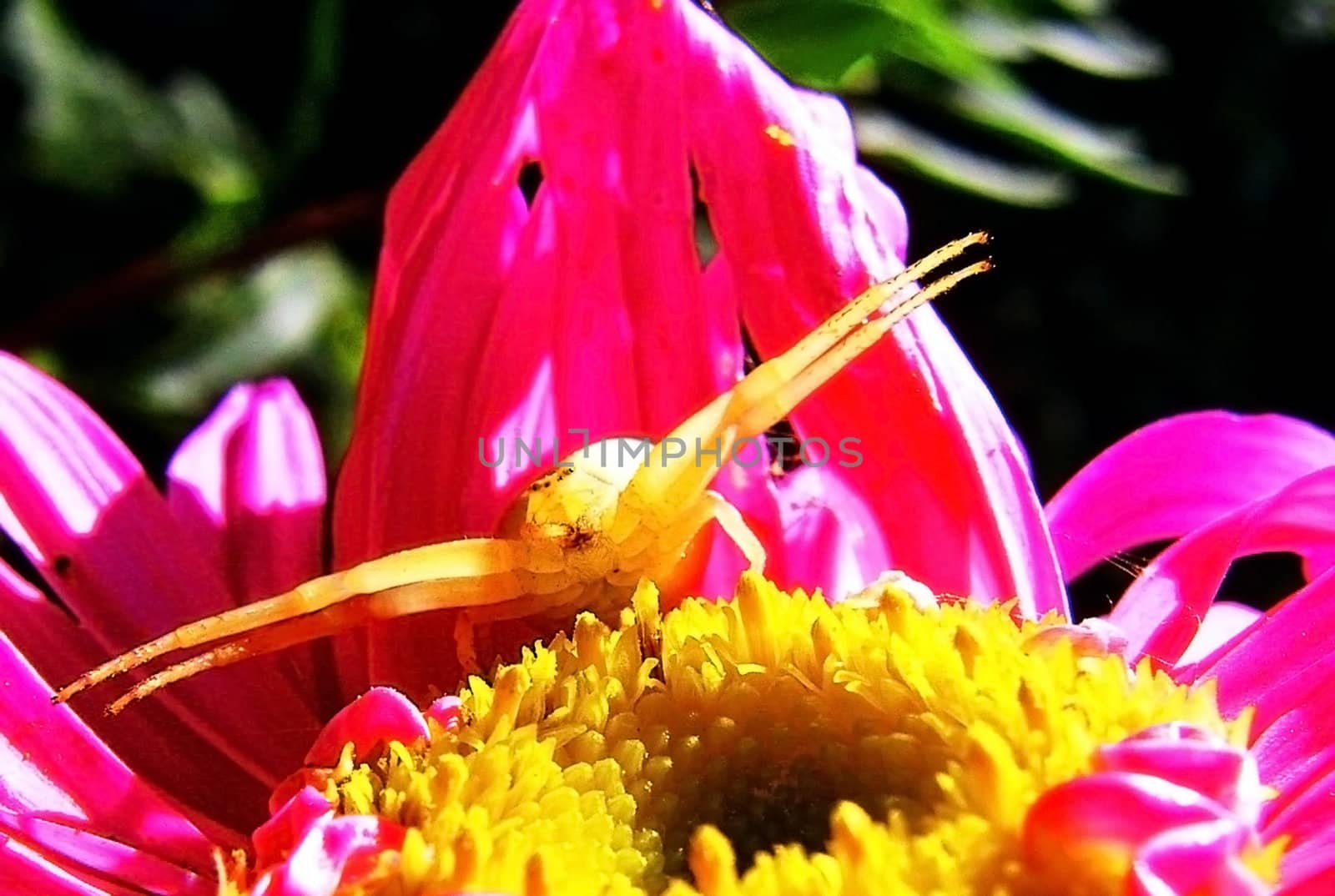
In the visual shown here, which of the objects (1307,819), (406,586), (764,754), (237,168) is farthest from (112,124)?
(1307,819)

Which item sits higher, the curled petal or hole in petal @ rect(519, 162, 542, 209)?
hole in petal @ rect(519, 162, 542, 209)

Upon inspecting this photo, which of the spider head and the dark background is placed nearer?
the spider head

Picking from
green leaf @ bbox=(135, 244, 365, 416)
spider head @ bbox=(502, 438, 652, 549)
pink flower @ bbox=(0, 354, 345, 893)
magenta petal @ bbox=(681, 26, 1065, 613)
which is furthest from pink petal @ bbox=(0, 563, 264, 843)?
green leaf @ bbox=(135, 244, 365, 416)

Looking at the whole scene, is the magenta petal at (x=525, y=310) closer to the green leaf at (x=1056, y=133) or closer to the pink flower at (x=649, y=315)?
the pink flower at (x=649, y=315)

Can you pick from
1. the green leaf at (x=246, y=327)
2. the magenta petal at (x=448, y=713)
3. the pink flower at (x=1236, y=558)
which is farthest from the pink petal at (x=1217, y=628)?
the green leaf at (x=246, y=327)

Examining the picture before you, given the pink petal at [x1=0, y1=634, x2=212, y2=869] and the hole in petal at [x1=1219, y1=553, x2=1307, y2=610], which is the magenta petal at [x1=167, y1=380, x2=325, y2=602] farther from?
the hole in petal at [x1=1219, y1=553, x2=1307, y2=610]

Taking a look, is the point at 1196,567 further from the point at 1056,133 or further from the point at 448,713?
the point at 1056,133
